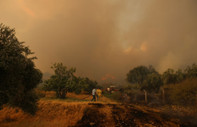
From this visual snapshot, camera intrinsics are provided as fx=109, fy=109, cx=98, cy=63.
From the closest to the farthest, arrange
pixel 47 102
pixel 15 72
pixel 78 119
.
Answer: pixel 15 72, pixel 78 119, pixel 47 102

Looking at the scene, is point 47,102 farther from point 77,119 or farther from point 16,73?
point 16,73

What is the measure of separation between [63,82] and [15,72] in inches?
558

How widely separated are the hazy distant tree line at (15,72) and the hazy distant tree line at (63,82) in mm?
10961

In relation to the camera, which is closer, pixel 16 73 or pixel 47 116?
pixel 16 73

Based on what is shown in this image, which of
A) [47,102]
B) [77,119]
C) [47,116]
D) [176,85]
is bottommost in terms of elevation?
[77,119]

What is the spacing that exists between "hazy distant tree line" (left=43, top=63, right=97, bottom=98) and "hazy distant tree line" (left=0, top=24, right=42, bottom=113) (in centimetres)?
1096

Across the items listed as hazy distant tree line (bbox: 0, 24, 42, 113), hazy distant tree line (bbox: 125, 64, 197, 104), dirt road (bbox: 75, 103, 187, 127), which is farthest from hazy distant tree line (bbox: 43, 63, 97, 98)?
hazy distant tree line (bbox: 125, 64, 197, 104)

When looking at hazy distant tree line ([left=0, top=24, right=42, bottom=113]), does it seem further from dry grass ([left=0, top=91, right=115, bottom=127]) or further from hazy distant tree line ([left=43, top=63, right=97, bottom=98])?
hazy distant tree line ([left=43, top=63, right=97, bottom=98])

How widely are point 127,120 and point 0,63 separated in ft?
37.1

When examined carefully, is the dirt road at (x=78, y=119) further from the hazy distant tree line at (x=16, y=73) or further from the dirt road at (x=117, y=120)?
the hazy distant tree line at (x=16, y=73)

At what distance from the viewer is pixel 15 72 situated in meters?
7.43

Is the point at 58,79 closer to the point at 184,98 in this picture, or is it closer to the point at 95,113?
the point at 95,113

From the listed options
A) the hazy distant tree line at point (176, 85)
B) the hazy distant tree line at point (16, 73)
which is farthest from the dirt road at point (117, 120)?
the hazy distant tree line at point (176, 85)

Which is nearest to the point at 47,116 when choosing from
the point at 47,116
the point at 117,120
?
the point at 47,116
